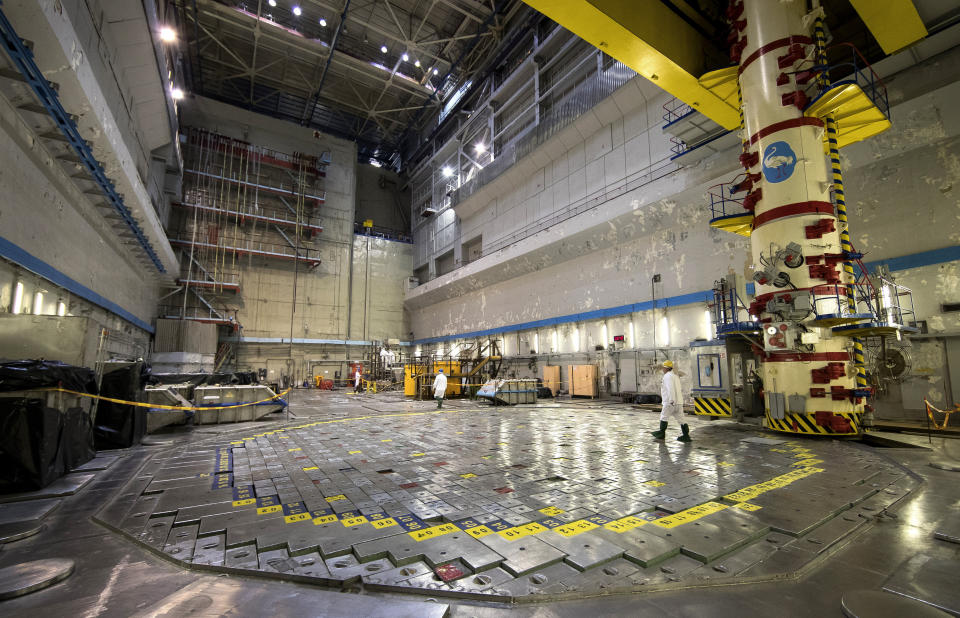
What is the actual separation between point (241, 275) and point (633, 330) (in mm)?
24401

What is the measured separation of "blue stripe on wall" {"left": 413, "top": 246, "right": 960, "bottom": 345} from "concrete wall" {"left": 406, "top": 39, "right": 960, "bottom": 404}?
0.22 feet

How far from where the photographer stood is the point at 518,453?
6285 millimetres

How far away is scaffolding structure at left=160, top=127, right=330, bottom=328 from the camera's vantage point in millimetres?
25250

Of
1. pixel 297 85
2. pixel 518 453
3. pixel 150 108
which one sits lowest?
pixel 518 453

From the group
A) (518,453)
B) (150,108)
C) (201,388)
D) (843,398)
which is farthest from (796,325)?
(150,108)

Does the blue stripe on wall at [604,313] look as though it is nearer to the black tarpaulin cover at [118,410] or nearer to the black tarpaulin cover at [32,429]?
the black tarpaulin cover at [118,410]

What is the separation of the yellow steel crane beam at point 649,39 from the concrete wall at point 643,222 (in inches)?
145

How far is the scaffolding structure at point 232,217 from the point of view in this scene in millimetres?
25250

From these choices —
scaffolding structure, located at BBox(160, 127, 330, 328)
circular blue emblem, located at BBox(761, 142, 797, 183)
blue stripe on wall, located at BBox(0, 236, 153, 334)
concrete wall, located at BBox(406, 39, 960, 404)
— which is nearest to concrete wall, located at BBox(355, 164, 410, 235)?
scaffolding structure, located at BBox(160, 127, 330, 328)

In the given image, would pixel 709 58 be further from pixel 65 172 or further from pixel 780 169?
pixel 65 172

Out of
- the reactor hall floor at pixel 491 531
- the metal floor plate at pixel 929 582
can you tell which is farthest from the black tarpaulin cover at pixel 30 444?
the metal floor plate at pixel 929 582

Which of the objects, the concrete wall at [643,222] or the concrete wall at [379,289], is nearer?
the concrete wall at [643,222]

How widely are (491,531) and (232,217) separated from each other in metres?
29.7

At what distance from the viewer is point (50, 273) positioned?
28.1 ft
